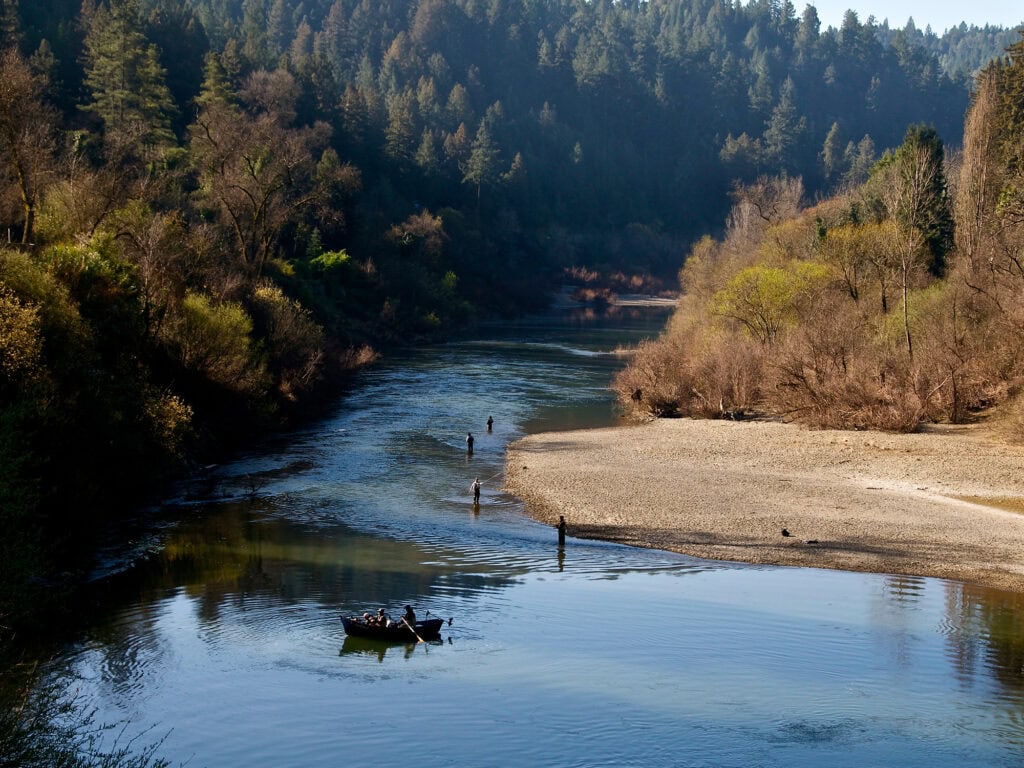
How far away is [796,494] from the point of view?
1341 inches

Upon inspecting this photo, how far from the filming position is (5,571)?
19.5 m

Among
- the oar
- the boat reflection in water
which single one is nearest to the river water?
the boat reflection in water

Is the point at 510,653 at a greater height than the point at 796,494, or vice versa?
the point at 796,494

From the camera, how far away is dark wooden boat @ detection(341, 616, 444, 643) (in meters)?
20.8

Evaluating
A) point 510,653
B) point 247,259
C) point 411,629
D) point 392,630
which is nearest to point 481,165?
point 247,259

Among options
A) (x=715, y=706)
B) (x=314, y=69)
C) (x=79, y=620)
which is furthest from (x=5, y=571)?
(x=314, y=69)

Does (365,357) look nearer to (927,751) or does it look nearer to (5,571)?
(5,571)

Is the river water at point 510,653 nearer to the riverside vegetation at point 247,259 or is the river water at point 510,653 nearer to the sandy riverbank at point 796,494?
the sandy riverbank at point 796,494

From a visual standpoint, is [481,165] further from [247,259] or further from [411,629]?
[411,629]

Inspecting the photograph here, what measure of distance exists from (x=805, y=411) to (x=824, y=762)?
32011mm

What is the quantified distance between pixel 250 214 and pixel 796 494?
47.0m

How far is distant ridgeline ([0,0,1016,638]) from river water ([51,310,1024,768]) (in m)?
4.05

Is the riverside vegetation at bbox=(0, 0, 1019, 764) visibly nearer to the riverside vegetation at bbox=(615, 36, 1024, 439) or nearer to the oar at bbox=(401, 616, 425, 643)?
the riverside vegetation at bbox=(615, 36, 1024, 439)

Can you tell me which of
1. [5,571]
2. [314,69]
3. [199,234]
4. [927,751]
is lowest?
[927,751]
